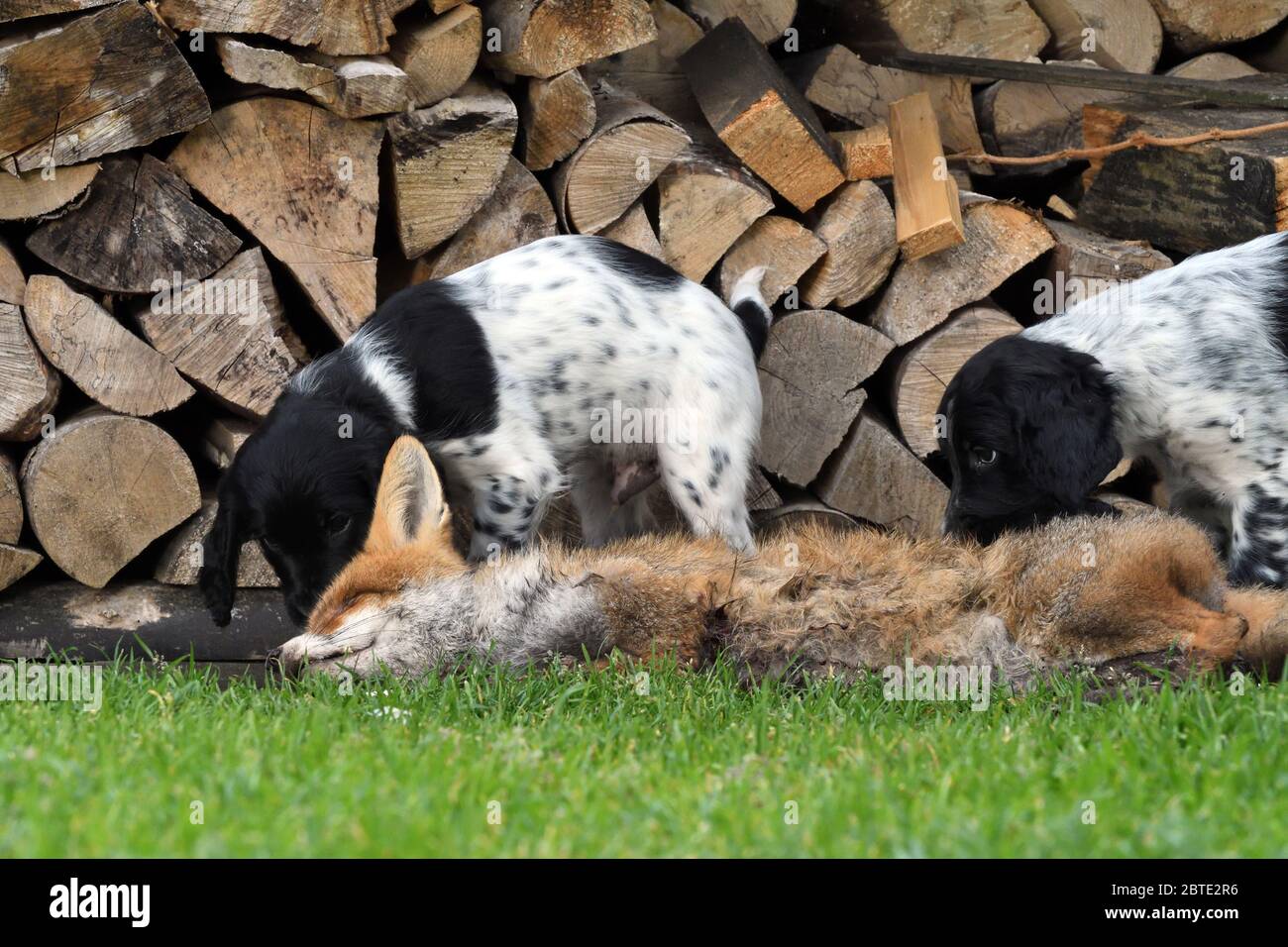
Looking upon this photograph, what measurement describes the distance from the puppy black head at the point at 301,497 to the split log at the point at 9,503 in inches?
37.5

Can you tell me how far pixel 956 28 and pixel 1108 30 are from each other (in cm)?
70

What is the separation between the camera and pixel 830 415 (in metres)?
5.82

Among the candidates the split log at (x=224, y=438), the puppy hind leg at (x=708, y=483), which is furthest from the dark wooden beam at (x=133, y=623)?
the puppy hind leg at (x=708, y=483)

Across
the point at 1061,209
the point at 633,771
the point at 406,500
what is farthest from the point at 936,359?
the point at 633,771

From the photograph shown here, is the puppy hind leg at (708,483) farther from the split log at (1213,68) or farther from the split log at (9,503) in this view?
the split log at (1213,68)

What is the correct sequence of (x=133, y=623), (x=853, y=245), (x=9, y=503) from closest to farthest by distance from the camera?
(x=9, y=503)
(x=133, y=623)
(x=853, y=245)

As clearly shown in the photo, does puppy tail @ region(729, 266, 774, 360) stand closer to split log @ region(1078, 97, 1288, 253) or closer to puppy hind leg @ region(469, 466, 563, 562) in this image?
puppy hind leg @ region(469, 466, 563, 562)

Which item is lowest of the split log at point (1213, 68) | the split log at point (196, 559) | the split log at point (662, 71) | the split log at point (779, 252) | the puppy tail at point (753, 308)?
the split log at point (196, 559)

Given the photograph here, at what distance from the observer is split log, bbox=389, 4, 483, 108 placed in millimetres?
5012

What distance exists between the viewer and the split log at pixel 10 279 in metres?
4.89

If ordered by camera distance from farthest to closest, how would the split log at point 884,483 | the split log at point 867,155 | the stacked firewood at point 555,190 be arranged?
the split log at point 884,483, the split log at point 867,155, the stacked firewood at point 555,190

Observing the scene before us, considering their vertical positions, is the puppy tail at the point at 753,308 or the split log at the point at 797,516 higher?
the puppy tail at the point at 753,308

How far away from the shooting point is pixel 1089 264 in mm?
5730

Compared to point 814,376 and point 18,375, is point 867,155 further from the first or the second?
point 18,375
